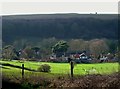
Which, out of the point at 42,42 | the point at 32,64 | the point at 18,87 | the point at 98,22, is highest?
the point at 98,22

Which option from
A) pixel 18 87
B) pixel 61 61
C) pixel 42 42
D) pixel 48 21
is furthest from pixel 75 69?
pixel 48 21

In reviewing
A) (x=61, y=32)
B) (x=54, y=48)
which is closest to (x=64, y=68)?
(x=54, y=48)

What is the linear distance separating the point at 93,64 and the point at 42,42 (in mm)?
2964

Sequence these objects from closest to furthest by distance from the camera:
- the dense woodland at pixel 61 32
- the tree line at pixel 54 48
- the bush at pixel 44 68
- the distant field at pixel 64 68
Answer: the distant field at pixel 64 68, the bush at pixel 44 68, the tree line at pixel 54 48, the dense woodland at pixel 61 32

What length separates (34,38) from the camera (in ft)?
49.1

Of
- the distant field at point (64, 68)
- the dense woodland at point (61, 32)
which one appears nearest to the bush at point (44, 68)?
the distant field at point (64, 68)

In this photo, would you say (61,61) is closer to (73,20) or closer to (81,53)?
(81,53)

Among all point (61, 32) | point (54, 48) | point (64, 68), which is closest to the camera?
point (64, 68)

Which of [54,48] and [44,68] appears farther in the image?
[54,48]

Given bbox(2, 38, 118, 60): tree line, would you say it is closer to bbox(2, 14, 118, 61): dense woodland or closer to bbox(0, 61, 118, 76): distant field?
bbox(2, 14, 118, 61): dense woodland

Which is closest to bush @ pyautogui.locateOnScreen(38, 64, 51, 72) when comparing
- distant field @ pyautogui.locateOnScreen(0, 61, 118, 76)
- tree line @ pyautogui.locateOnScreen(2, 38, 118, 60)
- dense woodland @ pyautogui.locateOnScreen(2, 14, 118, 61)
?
distant field @ pyautogui.locateOnScreen(0, 61, 118, 76)

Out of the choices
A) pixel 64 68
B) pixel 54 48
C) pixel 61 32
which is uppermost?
pixel 61 32

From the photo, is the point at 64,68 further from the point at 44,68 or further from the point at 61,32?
the point at 61,32

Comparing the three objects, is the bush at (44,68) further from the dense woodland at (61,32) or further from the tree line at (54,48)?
the dense woodland at (61,32)
